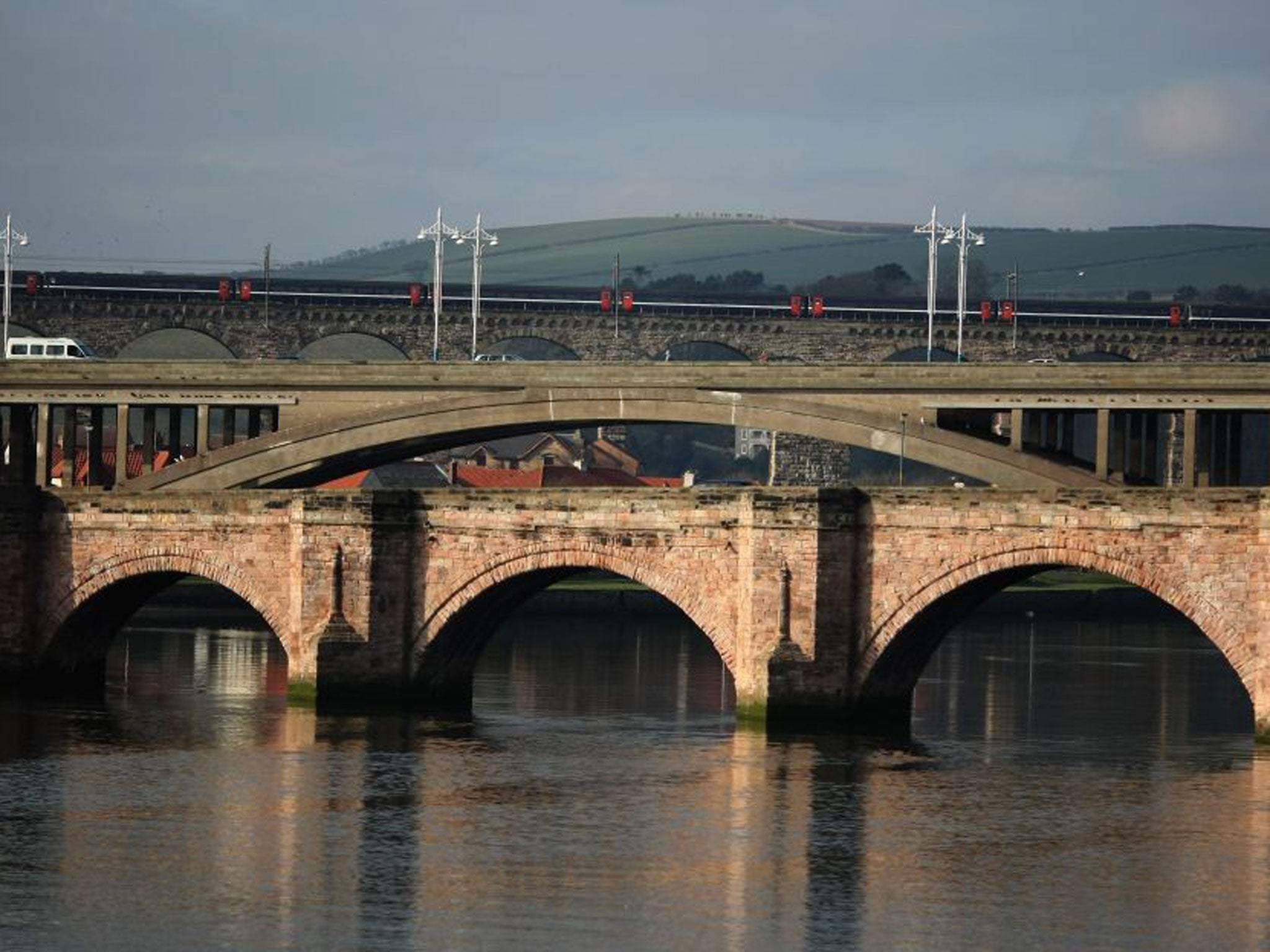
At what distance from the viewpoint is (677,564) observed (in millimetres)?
52688

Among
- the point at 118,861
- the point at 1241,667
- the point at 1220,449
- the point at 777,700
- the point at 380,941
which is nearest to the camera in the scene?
the point at 380,941

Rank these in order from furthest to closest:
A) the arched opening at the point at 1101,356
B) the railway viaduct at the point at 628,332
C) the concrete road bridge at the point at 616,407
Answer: the arched opening at the point at 1101,356
the railway viaduct at the point at 628,332
the concrete road bridge at the point at 616,407

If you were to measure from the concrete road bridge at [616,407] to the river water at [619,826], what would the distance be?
26.2 ft

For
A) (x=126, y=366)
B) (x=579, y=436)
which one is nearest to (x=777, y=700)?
(x=126, y=366)

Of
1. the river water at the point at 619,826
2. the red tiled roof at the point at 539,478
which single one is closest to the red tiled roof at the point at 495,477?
the red tiled roof at the point at 539,478

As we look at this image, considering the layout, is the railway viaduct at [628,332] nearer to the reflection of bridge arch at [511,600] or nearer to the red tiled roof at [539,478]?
the red tiled roof at [539,478]

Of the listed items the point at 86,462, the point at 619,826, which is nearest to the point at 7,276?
the point at 86,462

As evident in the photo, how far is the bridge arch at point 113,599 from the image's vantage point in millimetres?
57000

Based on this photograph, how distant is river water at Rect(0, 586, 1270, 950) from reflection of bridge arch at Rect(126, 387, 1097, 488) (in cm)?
926

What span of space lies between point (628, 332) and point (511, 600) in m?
72.1

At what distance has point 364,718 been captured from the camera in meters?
53.8

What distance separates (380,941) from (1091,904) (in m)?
10.3

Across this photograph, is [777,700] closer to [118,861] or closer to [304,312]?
[118,861]

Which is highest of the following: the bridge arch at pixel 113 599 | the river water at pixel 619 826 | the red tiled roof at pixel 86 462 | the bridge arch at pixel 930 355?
the bridge arch at pixel 930 355
